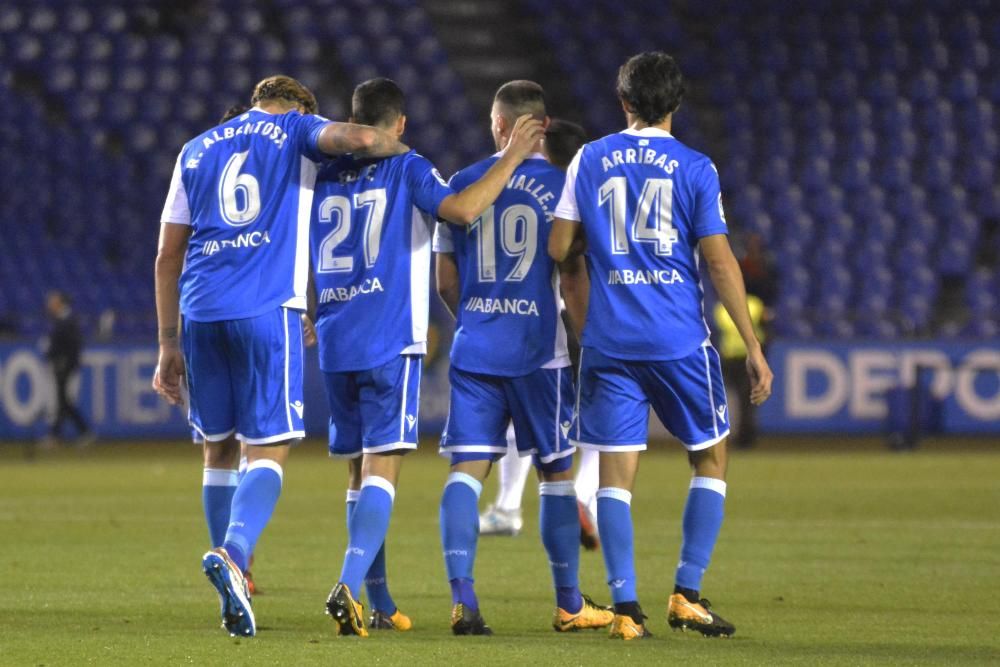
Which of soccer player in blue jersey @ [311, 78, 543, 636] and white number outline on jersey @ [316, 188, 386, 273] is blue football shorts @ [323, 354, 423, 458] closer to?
soccer player in blue jersey @ [311, 78, 543, 636]

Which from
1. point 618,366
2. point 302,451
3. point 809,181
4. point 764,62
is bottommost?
point 302,451

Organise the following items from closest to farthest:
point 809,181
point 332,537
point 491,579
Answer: point 491,579 → point 332,537 → point 809,181

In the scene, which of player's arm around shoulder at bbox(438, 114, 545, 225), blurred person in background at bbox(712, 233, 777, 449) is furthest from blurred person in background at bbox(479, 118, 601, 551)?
blurred person in background at bbox(712, 233, 777, 449)

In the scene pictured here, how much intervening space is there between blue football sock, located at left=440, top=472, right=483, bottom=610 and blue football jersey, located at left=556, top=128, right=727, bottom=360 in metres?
0.78

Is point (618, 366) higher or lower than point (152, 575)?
higher

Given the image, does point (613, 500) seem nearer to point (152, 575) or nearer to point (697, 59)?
point (152, 575)

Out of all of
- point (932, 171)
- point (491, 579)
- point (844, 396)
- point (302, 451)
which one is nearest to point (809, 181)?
point (932, 171)

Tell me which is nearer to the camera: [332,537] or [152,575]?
[152,575]

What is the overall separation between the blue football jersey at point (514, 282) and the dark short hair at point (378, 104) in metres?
0.38

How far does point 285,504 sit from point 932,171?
46.7 feet

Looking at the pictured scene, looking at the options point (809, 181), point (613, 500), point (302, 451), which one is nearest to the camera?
point (613, 500)

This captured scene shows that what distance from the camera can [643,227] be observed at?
6965 mm

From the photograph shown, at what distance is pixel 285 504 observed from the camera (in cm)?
1390

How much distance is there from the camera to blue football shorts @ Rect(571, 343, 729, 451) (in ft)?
22.8
